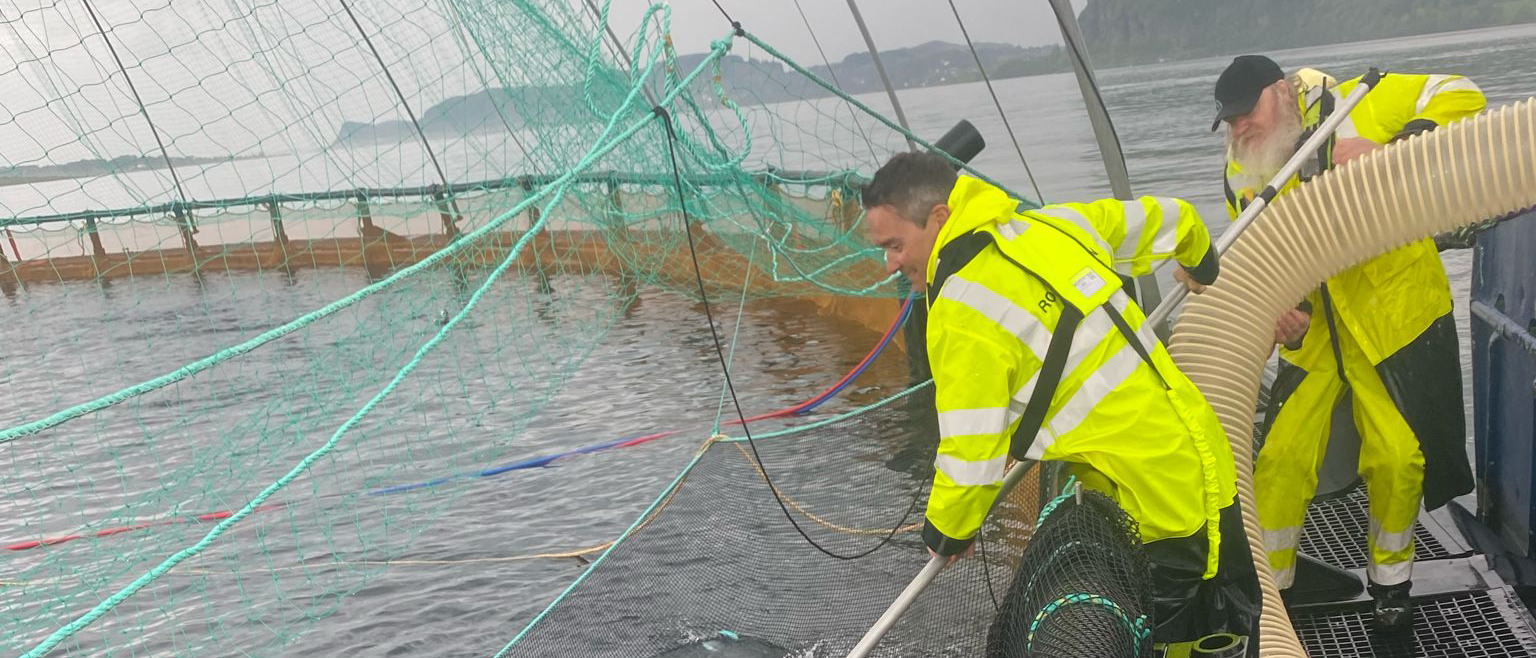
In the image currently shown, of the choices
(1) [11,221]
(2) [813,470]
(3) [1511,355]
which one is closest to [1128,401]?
(3) [1511,355]

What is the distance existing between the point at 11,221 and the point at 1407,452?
57.2ft

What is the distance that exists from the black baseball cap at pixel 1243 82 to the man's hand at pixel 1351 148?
0.91 ft

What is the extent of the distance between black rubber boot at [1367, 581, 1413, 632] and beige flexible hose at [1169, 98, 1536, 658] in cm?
55

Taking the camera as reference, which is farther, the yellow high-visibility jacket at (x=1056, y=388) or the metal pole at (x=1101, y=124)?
the metal pole at (x=1101, y=124)

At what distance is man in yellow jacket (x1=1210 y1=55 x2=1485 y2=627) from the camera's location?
3445 millimetres

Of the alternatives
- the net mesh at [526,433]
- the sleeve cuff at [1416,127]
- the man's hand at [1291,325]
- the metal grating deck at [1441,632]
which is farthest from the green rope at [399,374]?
the metal grating deck at [1441,632]

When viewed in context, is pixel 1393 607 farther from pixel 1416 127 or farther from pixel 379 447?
pixel 379 447

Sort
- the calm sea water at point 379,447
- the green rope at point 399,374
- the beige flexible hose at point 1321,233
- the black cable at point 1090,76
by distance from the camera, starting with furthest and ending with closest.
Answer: the black cable at point 1090,76, the calm sea water at point 379,447, the green rope at point 399,374, the beige flexible hose at point 1321,233

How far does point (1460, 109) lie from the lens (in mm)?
3439

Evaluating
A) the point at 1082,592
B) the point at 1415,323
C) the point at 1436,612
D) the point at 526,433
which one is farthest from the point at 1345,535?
the point at 526,433

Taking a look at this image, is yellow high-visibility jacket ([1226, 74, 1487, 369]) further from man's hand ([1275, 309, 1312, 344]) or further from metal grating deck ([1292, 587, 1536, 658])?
metal grating deck ([1292, 587, 1536, 658])

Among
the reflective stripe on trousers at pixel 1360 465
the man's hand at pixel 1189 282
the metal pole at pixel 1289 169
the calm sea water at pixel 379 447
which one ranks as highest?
the metal pole at pixel 1289 169

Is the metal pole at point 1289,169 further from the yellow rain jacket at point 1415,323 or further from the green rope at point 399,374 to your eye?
the green rope at point 399,374

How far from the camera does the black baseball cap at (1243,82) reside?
11.5 feet
